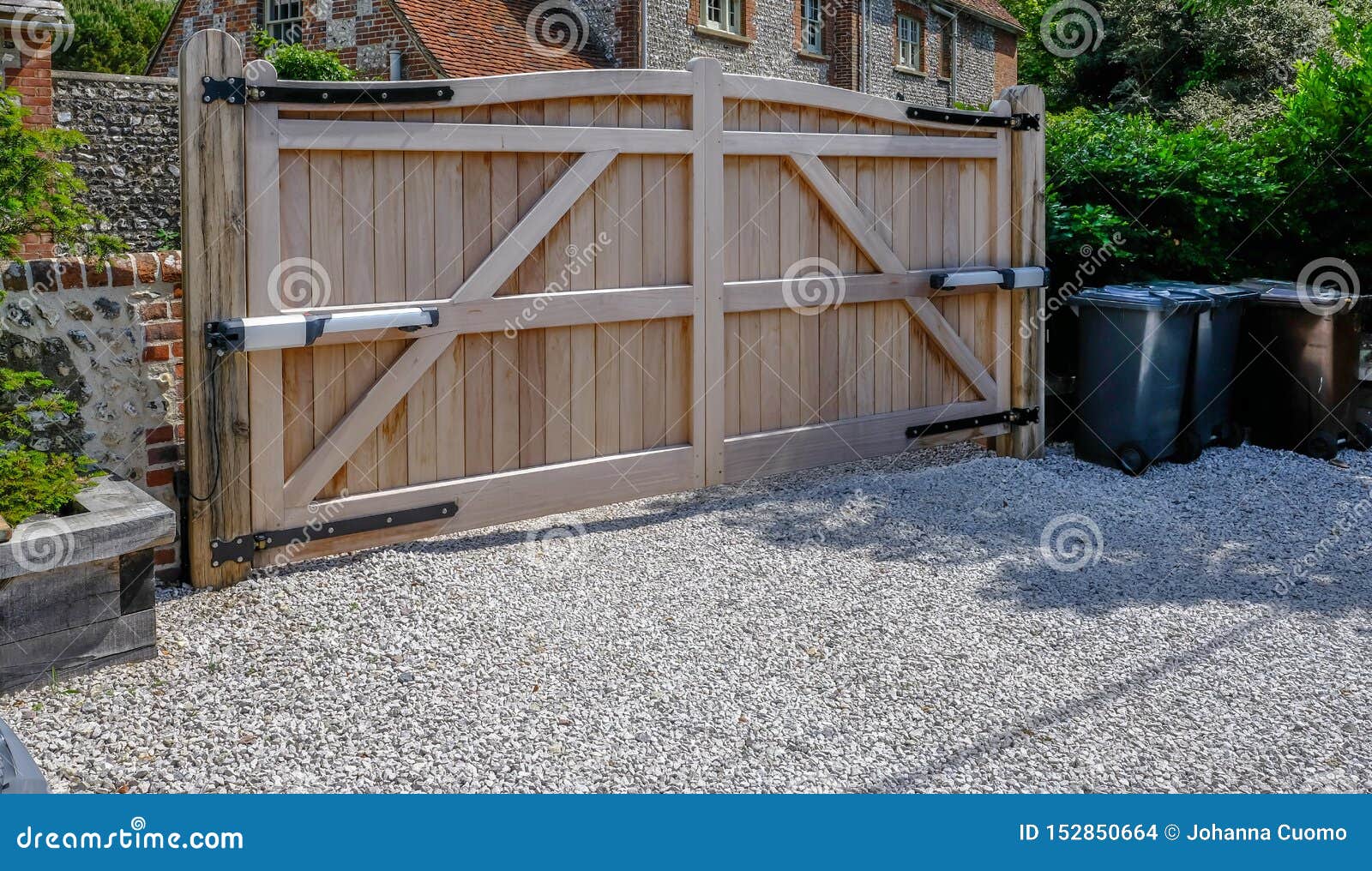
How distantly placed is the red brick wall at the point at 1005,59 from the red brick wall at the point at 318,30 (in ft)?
56.9

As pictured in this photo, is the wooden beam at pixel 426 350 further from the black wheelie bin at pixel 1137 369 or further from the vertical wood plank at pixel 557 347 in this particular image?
the black wheelie bin at pixel 1137 369

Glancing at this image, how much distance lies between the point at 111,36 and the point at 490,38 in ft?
36.7

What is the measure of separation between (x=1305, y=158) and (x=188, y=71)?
7.88 m

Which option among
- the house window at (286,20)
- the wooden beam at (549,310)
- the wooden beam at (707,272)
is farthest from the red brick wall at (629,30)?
the wooden beam at (549,310)

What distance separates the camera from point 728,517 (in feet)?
21.0

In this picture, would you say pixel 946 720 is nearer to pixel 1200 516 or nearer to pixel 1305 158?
pixel 1200 516

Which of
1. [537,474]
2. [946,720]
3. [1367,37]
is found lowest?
[946,720]

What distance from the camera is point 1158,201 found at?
890 centimetres

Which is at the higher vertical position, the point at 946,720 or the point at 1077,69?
the point at 1077,69

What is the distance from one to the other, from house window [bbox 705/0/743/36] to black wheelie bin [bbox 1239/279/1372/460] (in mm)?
15124

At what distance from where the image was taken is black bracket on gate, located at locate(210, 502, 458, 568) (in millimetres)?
5125

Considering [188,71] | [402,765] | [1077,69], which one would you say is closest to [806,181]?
[188,71]

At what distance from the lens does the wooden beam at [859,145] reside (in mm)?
6481

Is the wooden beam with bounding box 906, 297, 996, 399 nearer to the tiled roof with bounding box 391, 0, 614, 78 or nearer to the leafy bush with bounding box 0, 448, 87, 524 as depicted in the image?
the leafy bush with bounding box 0, 448, 87, 524
